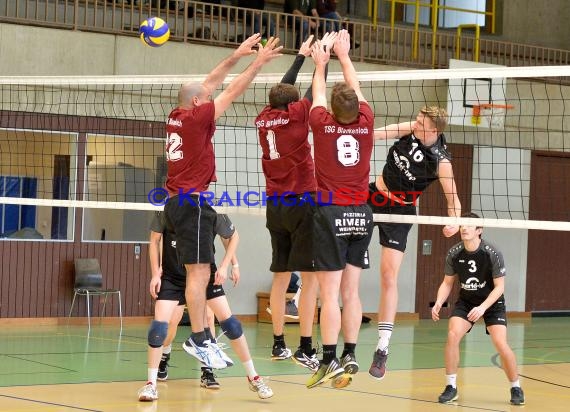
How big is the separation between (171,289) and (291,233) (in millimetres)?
1520

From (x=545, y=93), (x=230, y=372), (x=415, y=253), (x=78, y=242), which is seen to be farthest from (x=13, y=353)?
(x=545, y=93)

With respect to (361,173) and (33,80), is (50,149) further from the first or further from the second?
(361,173)

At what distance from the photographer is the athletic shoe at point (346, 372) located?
8.14m

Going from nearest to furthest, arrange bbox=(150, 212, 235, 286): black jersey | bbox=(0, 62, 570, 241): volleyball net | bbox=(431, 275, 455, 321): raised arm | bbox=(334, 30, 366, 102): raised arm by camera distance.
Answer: bbox=(334, 30, 366, 102): raised arm < bbox=(150, 212, 235, 286): black jersey < bbox=(431, 275, 455, 321): raised arm < bbox=(0, 62, 570, 241): volleyball net

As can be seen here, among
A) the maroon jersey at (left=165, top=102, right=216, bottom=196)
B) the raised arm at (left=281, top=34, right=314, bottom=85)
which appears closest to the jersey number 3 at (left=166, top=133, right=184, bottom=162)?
the maroon jersey at (left=165, top=102, right=216, bottom=196)

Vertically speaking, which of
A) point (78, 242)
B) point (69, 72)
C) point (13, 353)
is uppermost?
point (69, 72)

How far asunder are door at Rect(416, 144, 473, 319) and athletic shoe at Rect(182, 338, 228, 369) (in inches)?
455

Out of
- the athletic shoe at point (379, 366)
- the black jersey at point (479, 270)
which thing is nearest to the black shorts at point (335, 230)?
the athletic shoe at point (379, 366)

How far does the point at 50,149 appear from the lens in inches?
666

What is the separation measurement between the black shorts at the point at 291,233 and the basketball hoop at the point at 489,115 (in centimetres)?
1065

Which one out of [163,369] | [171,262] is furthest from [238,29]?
[171,262]

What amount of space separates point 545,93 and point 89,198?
9059 millimetres

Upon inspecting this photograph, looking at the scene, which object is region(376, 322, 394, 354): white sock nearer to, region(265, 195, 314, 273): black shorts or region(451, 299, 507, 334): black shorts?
region(265, 195, 314, 273): black shorts

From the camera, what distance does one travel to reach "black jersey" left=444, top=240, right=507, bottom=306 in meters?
10.2
